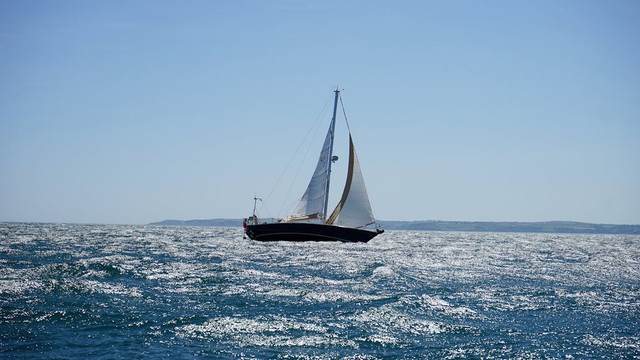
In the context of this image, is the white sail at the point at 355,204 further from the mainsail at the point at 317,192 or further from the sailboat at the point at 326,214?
the mainsail at the point at 317,192

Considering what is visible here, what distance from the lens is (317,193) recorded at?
65.7 metres

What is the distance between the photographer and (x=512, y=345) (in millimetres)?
15953

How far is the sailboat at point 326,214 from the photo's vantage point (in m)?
61.1

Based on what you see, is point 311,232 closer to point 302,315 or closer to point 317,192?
point 317,192

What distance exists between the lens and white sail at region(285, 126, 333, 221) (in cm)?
6475

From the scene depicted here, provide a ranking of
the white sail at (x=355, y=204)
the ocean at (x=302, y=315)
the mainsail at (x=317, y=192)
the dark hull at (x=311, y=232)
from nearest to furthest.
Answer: the ocean at (x=302, y=315), the dark hull at (x=311, y=232), the white sail at (x=355, y=204), the mainsail at (x=317, y=192)

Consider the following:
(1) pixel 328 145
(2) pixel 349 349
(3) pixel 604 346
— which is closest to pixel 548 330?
(3) pixel 604 346

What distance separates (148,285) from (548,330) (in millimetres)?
17896

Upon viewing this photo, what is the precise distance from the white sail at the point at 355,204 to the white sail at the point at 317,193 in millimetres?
2976

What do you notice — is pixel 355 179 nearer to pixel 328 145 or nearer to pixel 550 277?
pixel 328 145

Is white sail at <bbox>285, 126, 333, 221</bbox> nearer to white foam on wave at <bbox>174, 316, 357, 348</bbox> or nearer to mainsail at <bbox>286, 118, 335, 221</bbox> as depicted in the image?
mainsail at <bbox>286, 118, 335, 221</bbox>

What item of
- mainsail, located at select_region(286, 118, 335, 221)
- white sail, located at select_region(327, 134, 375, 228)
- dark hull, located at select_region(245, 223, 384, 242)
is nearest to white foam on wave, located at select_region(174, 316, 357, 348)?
dark hull, located at select_region(245, 223, 384, 242)

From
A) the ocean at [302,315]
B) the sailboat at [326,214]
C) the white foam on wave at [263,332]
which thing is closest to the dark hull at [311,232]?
the sailboat at [326,214]

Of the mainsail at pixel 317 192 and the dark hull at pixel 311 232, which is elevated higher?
the mainsail at pixel 317 192
